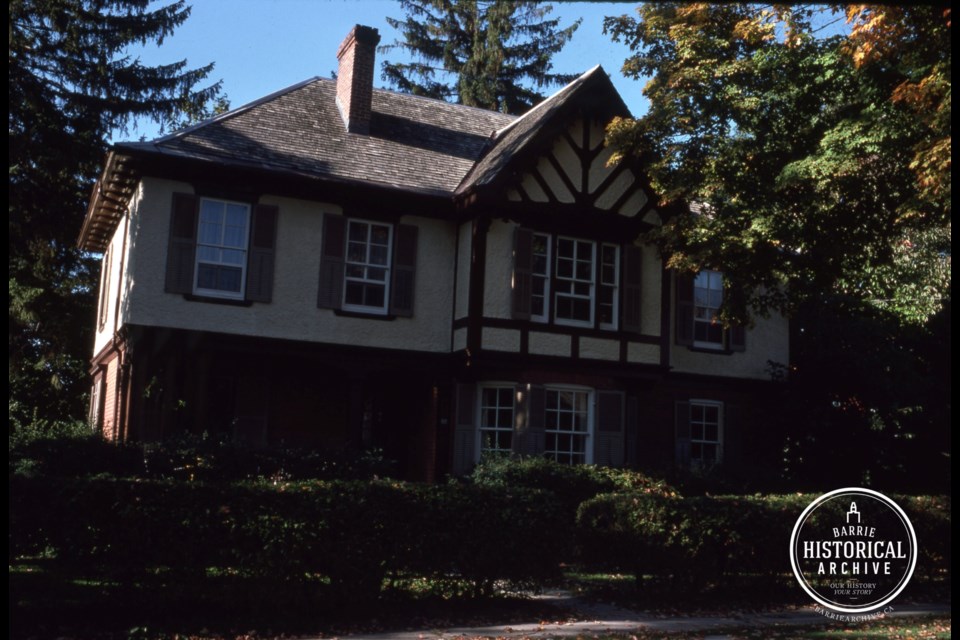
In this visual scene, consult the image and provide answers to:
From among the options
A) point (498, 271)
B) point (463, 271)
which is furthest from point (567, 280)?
point (463, 271)

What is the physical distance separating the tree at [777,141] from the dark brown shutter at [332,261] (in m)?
5.93

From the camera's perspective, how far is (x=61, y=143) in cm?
2138

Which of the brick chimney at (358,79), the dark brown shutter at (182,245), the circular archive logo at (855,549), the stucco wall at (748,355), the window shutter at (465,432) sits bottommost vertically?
the circular archive logo at (855,549)

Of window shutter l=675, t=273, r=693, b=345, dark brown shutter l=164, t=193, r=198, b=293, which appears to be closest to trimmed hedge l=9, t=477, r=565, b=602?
dark brown shutter l=164, t=193, r=198, b=293

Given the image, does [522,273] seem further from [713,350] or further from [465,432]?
[713,350]

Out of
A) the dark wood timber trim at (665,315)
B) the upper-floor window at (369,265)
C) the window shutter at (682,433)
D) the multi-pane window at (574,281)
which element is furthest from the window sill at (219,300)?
the window shutter at (682,433)

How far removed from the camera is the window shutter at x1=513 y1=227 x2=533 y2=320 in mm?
18859

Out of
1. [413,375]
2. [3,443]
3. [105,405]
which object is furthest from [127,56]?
[3,443]

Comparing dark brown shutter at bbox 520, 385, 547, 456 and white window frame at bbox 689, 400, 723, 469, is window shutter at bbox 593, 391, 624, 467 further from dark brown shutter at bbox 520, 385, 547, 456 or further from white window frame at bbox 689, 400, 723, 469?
white window frame at bbox 689, 400, 723, 469

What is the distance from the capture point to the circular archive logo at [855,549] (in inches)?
485

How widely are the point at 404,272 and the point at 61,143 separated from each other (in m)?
9.11

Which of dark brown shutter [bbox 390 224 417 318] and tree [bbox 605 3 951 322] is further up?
tree [bbox 605 3 951 322]

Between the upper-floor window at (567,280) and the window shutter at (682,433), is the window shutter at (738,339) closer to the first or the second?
the window shutter at (682,433)

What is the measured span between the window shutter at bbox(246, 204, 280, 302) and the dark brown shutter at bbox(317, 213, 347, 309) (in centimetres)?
101
